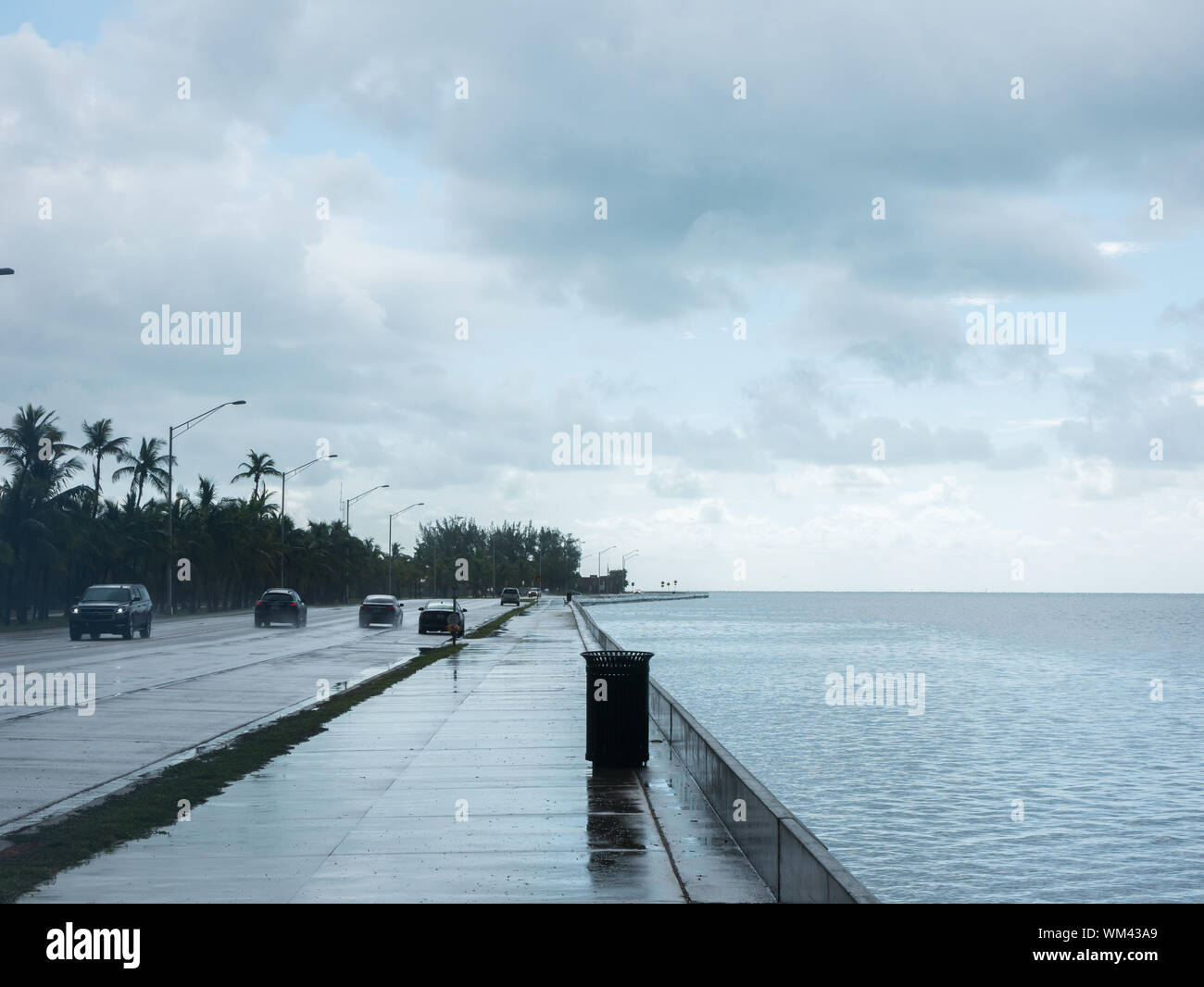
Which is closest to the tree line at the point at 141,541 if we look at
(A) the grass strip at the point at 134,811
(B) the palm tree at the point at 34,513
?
(B) the palm tree at the point at 34,513

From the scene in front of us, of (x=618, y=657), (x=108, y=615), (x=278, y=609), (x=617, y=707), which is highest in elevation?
(x=618, y=657)

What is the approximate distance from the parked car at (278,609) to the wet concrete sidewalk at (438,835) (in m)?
40.3

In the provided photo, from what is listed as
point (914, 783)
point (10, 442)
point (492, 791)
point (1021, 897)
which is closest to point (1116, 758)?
point (914, 783)

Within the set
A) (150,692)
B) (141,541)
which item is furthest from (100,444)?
(150,692)

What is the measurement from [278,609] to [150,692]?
33.2 metres

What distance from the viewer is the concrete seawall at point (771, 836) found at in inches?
280

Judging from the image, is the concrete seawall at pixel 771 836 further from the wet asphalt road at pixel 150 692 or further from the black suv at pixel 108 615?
the black suv at pixel 108 615

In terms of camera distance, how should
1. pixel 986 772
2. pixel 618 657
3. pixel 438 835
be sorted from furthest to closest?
1. pixel 986 772
2. pixel 618 657
3. pixel 438 835

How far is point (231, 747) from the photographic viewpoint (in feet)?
49.5

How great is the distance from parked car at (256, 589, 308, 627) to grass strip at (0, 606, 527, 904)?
38.7 m

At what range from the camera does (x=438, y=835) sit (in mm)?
9922

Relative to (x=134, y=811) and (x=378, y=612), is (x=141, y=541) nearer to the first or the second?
(x=378, y=612)
